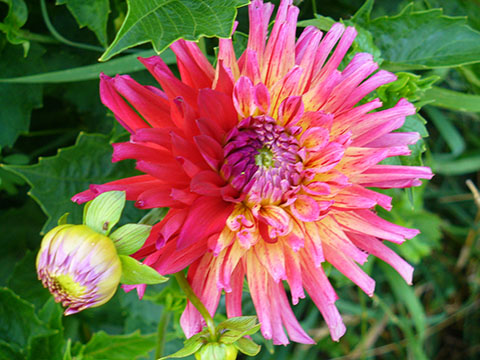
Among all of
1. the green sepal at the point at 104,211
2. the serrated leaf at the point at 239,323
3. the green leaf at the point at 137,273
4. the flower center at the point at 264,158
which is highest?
the green sepal at the point at 104,211

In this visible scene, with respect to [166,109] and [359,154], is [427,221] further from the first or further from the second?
[166,109]

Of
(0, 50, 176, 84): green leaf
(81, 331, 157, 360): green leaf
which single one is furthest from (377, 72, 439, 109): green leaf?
(81, 331, 157, 360): green leaf

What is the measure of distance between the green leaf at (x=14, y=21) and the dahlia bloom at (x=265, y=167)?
15.1 inches

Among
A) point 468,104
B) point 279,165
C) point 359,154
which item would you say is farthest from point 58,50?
point 468,104

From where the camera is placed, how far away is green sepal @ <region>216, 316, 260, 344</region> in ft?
2.36

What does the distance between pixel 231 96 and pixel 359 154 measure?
0.71ft

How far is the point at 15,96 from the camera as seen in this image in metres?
1.17

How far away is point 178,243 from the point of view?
0.70 m

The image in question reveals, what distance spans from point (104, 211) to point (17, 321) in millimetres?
551

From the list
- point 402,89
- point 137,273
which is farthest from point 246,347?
point 402,89

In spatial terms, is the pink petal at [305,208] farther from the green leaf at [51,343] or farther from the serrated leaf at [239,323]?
the green leaf at [51,343]

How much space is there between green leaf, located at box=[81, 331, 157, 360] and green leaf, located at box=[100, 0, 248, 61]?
0.64 m

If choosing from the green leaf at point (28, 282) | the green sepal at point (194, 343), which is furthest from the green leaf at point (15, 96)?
the green sepal at point (194, 343)

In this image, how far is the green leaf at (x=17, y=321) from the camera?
105 cm
